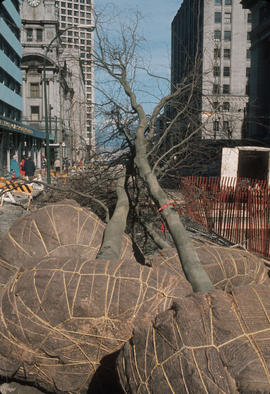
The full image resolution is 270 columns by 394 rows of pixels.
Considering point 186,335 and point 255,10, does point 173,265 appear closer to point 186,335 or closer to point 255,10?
point 186,335

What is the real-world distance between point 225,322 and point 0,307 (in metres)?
1.91

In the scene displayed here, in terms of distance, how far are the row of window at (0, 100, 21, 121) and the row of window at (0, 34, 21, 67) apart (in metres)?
5.54

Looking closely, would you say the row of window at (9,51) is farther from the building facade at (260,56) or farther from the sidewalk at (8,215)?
the sidewalk at (8,215)

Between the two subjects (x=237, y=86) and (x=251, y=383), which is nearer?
(x=251, y=383)

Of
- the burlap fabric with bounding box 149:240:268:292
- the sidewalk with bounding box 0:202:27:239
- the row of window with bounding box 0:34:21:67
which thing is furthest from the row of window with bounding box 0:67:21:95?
the burlap fabric with bounding box 149:240:268:292

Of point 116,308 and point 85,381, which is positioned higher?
point 116,308

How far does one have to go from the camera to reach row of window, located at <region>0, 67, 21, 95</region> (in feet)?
123

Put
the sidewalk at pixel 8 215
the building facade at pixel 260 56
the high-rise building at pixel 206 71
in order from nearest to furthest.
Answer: the high-rise building at pixel 206 71 → the sidewalk at pixel 8 215 → the building facade at pixel 260 56

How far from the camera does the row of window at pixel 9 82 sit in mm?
37487

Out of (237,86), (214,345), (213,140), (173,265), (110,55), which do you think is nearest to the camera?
(214,345)

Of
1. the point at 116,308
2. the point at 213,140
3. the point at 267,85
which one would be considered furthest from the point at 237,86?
the point at 116,308

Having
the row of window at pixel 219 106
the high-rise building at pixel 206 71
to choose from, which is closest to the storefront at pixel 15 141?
the high-rise building at pixel 206 71

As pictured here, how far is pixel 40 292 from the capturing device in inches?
114

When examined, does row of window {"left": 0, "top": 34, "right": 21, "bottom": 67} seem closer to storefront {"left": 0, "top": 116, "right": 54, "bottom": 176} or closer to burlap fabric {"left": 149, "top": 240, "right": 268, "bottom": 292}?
storefront {"left": 0, "top": 116, "right": 54, "bottom": 176}
